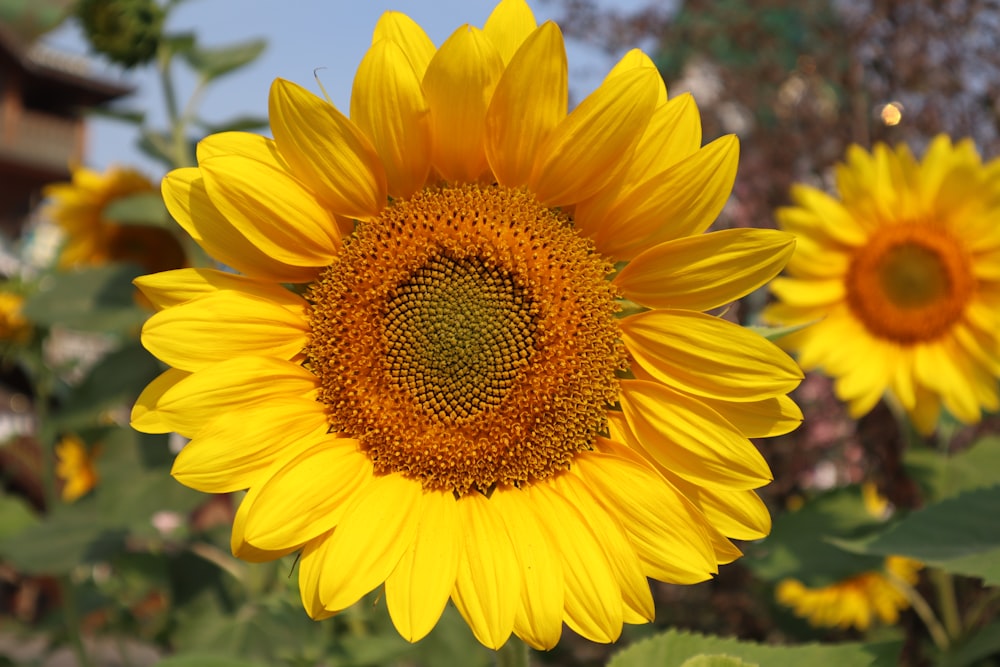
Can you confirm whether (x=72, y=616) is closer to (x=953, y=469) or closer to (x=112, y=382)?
(x=112, y=382)

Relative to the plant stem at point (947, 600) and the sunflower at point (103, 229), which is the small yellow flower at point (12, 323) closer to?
the sunflower at point (103, 229)

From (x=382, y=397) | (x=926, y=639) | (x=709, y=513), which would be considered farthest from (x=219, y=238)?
(x=926, y=639)

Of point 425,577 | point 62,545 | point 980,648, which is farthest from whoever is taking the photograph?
point 62,545

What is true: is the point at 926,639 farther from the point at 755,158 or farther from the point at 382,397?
the point at 755,158

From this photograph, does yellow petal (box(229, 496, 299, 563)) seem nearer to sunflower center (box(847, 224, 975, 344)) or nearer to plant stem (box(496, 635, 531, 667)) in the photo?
plant stem (box(496, 635, 531, 667))

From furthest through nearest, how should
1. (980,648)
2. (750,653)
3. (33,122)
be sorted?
1. (33,122)
2. (980,648)
3. (750,653)

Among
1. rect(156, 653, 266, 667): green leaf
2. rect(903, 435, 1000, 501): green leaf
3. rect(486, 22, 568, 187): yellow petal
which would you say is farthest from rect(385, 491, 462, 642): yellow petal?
rect(903, 435, 1000, 501): green leaf

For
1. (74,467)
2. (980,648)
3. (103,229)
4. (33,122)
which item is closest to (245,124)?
(103,229)
